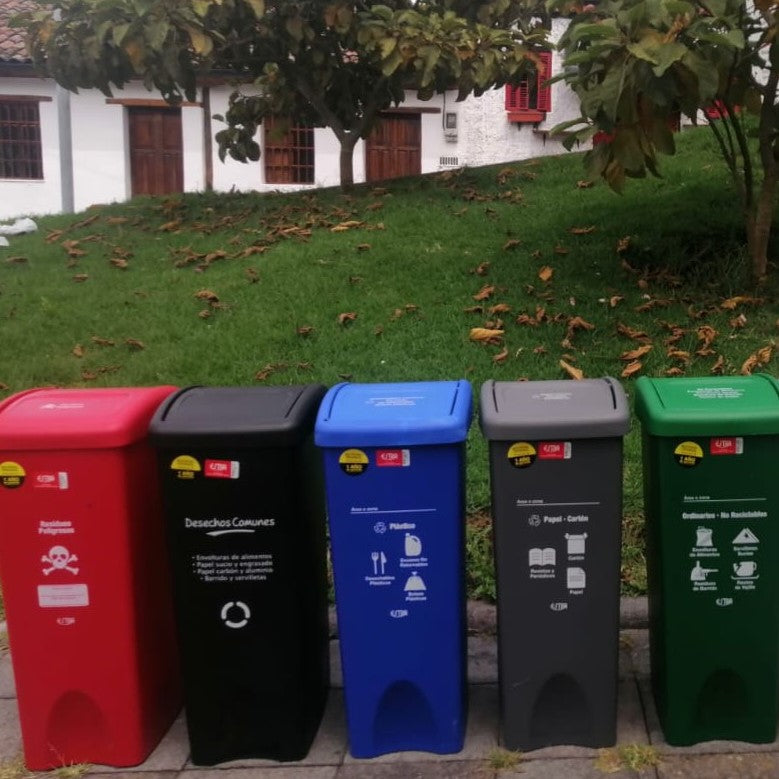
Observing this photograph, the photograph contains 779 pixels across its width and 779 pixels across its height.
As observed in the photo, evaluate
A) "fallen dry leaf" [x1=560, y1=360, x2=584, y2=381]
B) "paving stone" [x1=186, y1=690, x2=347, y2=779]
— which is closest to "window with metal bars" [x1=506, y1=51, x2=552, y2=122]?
"fallen dry leaf" [x1=560, y1=360, x2=584, y2=381]

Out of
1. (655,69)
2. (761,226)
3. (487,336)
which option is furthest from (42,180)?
(655,69)

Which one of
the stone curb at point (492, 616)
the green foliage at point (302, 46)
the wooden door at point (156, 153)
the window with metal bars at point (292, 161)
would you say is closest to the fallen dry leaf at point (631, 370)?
the stone curb at point (492, 616)

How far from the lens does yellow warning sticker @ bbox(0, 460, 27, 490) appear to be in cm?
301

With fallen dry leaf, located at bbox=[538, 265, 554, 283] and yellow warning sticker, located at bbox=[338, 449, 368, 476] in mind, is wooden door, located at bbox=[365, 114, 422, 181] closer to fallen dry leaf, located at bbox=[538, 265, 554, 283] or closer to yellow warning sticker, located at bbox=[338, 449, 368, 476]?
fallen dry leaf, located at bbox=[538, 265, 554, 283]

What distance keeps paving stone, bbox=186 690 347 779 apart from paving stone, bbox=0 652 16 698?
3.08 feet

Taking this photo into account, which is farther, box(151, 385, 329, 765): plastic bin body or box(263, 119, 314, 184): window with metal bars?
box(263, 119, 314, 184): window with metal bars

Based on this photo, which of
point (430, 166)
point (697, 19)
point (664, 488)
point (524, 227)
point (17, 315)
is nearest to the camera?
point (664, 488)

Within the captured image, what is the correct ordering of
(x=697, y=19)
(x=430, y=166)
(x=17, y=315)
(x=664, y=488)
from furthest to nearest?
1. (x=430, y=166)
2. (x=17, y=315)
3. (x=697, y=19)
4. (x=664, y=488)

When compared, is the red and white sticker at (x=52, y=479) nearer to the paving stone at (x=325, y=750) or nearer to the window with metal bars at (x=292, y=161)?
the paving stone at (x=325, y=750)

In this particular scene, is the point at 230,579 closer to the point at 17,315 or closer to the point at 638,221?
the point at 17,315

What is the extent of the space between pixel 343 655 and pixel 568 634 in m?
0.77

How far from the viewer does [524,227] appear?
8500 mm

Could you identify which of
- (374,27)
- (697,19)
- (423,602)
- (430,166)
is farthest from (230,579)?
(430,166)

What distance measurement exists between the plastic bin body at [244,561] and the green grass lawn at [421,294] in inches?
47.4
